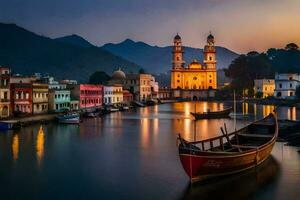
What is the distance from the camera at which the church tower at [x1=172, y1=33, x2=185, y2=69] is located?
118875 millimetres

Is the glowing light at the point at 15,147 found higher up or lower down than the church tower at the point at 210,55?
lower down

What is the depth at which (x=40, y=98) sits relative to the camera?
47.6 meters

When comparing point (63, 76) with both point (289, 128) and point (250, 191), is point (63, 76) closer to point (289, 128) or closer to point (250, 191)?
point (289, 128)

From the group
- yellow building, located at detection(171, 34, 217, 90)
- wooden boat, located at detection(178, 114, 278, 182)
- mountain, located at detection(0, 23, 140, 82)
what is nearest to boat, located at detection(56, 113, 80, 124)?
wooden boat, located at detection(178, 114, 278, 182)

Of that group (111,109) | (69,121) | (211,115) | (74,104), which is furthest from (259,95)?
(69,121)

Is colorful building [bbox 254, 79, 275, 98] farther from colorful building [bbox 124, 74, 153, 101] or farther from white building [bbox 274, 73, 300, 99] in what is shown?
colorful building [bbox 124, 74, 153, 101]

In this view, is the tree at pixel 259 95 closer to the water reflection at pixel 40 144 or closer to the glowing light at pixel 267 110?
the glowing light at pixel 267 110

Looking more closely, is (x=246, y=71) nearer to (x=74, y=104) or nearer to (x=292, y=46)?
(x=292, y=46)

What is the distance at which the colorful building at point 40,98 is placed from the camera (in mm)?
46125

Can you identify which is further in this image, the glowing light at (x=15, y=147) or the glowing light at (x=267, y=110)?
the glowing light at (x=267, y=110)

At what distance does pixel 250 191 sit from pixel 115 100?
5659 cm

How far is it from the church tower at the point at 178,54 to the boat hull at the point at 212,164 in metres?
98.2

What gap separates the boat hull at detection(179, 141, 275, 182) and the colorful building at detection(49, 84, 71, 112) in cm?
3252

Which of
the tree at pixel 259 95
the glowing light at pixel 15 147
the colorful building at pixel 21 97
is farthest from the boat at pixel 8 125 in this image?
the tree at pixel 259 95
